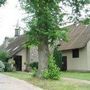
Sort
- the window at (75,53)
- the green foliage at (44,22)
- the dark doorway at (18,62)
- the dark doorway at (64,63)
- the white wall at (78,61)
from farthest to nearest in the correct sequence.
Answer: the dark doorway at (18,62)
the dark doorway at (64,63)
the window at (75,53)
the white wall at (78,61)
the green foliage at (44,22)

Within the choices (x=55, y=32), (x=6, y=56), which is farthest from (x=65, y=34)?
(x=6, y=56)

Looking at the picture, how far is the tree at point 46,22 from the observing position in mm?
30172

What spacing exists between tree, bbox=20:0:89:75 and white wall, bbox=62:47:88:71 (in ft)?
55.0

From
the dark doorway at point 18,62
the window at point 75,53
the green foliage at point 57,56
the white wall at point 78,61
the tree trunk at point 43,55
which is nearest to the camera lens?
the tree trunk at point 43,55

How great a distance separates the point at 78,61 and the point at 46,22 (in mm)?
20259

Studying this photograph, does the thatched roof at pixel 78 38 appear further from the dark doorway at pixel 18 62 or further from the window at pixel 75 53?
the dark doorway at pixel 18 62

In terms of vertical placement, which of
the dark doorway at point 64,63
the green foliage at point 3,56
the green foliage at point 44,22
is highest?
the green foliage at point 44,22

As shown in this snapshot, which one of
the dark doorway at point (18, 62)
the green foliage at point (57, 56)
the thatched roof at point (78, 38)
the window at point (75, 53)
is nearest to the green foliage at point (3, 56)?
the dark doorway at point (18, 62)

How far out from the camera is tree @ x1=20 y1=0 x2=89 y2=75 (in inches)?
1188

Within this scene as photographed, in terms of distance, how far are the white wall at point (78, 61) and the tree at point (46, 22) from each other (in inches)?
659

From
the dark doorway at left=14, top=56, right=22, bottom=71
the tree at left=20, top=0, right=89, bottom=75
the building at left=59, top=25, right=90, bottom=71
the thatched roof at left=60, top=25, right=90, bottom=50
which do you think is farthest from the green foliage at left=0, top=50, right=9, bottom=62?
the tree at left=20, top=0, right=89, bottom=75

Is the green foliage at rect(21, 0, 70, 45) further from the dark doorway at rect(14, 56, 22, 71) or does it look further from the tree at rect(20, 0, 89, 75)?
the dark doorway at rect(14, 56, 22, 71)

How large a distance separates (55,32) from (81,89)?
10.4 m

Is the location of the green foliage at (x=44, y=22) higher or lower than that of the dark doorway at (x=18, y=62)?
higher
